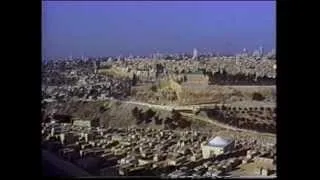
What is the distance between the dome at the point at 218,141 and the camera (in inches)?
74.2

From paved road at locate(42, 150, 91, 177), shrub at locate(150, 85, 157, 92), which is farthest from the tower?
paved road at locate(42, 150, 91, 177)

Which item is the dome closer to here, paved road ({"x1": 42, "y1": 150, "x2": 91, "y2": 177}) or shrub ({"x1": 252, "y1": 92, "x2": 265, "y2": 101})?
shrub ({"x1": 252, "y1": 92, "x2": 265, "y2": 101})

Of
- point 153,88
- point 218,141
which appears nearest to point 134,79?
point 153,88

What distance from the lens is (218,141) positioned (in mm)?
1918

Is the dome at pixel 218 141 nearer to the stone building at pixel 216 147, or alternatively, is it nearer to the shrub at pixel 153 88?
the stone building at pixel 216 147

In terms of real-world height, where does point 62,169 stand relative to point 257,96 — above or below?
below

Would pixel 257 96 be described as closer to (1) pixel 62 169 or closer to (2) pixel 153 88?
(2) pixel 153 88

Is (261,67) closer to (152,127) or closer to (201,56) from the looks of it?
(201,56)

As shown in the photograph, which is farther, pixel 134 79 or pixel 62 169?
pixel 134 79

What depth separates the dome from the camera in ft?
6.19

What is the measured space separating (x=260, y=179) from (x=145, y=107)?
0.53m

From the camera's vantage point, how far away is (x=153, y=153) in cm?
182
